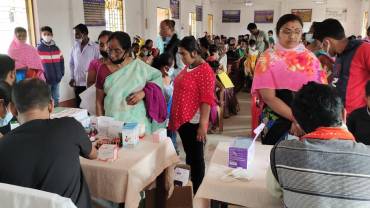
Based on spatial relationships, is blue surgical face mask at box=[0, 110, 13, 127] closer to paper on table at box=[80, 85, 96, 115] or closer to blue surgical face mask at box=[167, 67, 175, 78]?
paper on table at box=[80, 85, 96, 115]

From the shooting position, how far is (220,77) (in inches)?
177

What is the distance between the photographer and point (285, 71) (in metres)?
1.94

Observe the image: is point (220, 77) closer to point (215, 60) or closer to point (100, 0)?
point (215, 60)

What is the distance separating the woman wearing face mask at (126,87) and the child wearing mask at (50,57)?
9.86 feet

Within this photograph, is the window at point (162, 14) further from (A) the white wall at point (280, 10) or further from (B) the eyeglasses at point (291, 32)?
(B) the eyeglasses at point (291, 32)

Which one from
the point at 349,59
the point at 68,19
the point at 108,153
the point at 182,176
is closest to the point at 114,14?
the point at 68,19

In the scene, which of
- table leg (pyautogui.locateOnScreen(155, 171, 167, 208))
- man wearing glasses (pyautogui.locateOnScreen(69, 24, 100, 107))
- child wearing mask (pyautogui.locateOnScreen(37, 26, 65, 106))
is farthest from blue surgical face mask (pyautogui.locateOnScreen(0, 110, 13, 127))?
child wearing mask (pyautogui.locateOnScreen(37, 26, 65, 106))

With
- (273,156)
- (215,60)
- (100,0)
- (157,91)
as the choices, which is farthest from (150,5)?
(273,156)

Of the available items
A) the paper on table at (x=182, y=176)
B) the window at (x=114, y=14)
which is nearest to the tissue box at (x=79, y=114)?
the paper on table at (x=182, y=176)

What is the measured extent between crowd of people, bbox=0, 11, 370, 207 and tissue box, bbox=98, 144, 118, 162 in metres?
0.13

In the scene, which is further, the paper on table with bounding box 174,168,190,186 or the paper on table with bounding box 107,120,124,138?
the paper on table with bounding box 174,168,190,186

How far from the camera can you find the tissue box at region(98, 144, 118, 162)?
1843mm

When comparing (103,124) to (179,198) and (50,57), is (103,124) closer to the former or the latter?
(179,198)

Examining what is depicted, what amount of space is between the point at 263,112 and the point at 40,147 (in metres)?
1.31
